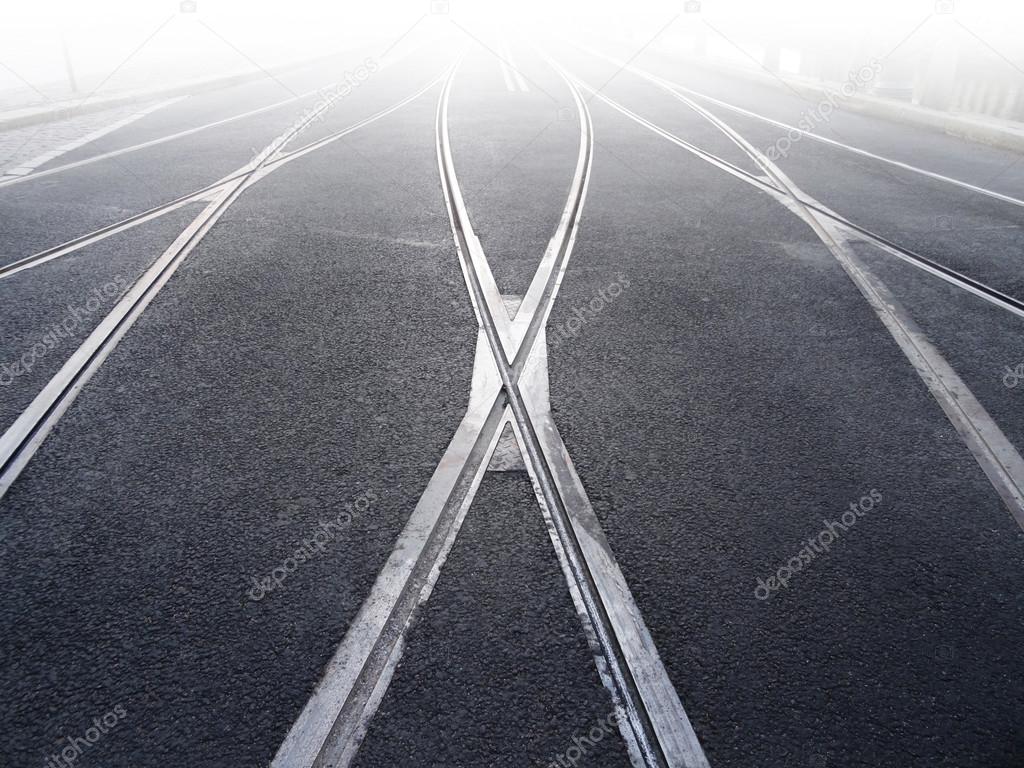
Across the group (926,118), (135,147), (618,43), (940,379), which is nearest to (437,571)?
(940,379)

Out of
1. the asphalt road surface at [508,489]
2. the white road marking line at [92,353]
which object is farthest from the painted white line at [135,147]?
the white road marking line at [92,353]

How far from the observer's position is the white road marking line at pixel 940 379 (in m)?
3.92

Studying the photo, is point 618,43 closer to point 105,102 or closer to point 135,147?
point 105,102

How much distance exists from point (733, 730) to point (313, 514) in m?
1.98

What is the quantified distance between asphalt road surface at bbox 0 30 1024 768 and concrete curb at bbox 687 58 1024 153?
587cm

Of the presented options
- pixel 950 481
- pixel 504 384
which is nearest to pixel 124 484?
pixel 504 384

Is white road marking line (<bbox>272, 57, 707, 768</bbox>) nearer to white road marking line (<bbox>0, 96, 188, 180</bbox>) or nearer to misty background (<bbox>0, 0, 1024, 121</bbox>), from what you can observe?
white road marking line (<bbox>0, 96, 188, 180</bbox>)

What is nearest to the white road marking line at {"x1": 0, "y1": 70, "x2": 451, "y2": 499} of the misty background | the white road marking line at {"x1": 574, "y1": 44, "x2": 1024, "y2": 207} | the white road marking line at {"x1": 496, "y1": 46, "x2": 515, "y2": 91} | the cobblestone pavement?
the cobblestone pavement

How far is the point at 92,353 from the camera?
16.6ft

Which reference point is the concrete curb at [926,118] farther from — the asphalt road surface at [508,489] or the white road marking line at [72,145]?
the white road marking line at [72,145]

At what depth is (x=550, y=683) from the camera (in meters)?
2.70

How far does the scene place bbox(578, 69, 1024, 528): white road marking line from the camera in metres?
3.92

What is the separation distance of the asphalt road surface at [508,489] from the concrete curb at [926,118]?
5872mm

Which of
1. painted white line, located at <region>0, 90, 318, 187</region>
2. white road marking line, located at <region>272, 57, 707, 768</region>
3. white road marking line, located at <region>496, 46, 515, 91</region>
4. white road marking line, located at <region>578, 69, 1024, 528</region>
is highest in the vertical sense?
white road marking line, located at <region>496, 46, 515, 91</region>
